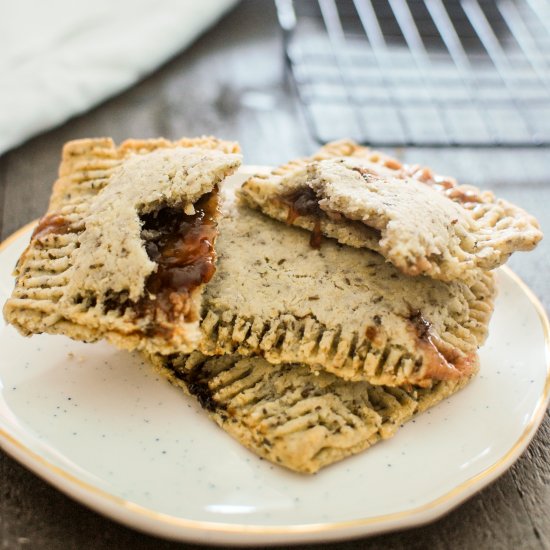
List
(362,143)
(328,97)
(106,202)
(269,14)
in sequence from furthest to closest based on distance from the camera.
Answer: (269,14)
(328,97)
(362,143)
(106,202)

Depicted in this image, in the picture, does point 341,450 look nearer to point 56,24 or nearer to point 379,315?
point 379,315

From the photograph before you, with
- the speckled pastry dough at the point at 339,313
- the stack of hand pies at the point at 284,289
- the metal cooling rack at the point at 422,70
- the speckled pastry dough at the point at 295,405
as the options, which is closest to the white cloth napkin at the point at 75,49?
the metal cooling rack at the point at 422,70

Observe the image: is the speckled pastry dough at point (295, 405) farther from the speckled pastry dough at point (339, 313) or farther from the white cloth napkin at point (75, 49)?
the white cloth napkin at point (75, 49)

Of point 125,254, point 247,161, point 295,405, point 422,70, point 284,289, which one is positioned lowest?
point 422,70

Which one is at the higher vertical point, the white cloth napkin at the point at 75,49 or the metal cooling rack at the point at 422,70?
the white cloth napkin at the point at 75,49

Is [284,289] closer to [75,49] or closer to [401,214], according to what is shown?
[401,214]

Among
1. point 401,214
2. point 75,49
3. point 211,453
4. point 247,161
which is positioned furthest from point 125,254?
point 75,49

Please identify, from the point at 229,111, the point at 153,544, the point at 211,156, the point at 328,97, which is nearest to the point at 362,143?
the point at 328,97
